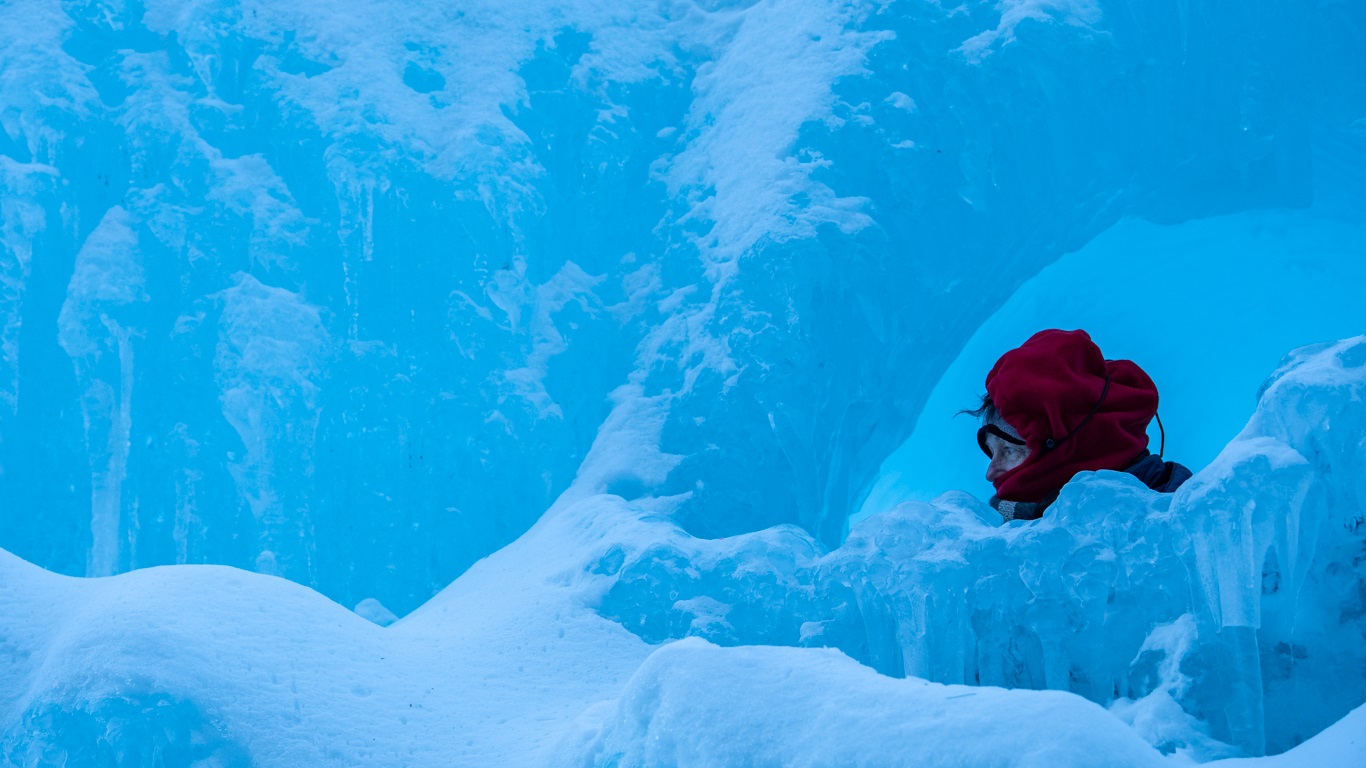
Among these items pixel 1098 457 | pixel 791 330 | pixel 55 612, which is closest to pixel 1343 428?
pixel 1098 457


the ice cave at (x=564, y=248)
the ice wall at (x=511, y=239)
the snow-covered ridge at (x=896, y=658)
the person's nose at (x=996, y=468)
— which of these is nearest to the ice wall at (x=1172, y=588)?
the snow-covered ridge at (x=896, y=658)

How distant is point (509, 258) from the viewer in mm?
4773

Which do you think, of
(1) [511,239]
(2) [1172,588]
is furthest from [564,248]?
(2) [1172,588]

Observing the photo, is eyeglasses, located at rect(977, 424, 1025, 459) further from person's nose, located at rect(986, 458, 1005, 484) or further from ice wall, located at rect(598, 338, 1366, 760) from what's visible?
ice wall, located at rect(598, 338, 1366, 760)

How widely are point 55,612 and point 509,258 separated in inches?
105

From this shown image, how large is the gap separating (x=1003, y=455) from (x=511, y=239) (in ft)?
9.73

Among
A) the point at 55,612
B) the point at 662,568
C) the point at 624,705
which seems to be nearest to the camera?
the point at 624,705

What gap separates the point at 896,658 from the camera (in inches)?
99.7

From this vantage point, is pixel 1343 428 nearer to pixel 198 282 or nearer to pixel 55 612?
pixel 55 612

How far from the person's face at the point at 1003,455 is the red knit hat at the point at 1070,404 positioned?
0.06 m

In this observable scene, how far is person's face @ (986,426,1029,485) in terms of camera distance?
2395 millimetres

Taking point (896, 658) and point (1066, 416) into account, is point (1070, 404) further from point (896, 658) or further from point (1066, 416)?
point (896, 658)

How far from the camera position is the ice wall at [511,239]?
433 centimetres

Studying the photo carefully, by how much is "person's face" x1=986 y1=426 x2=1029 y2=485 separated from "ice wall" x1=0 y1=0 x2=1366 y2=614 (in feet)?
5.76
